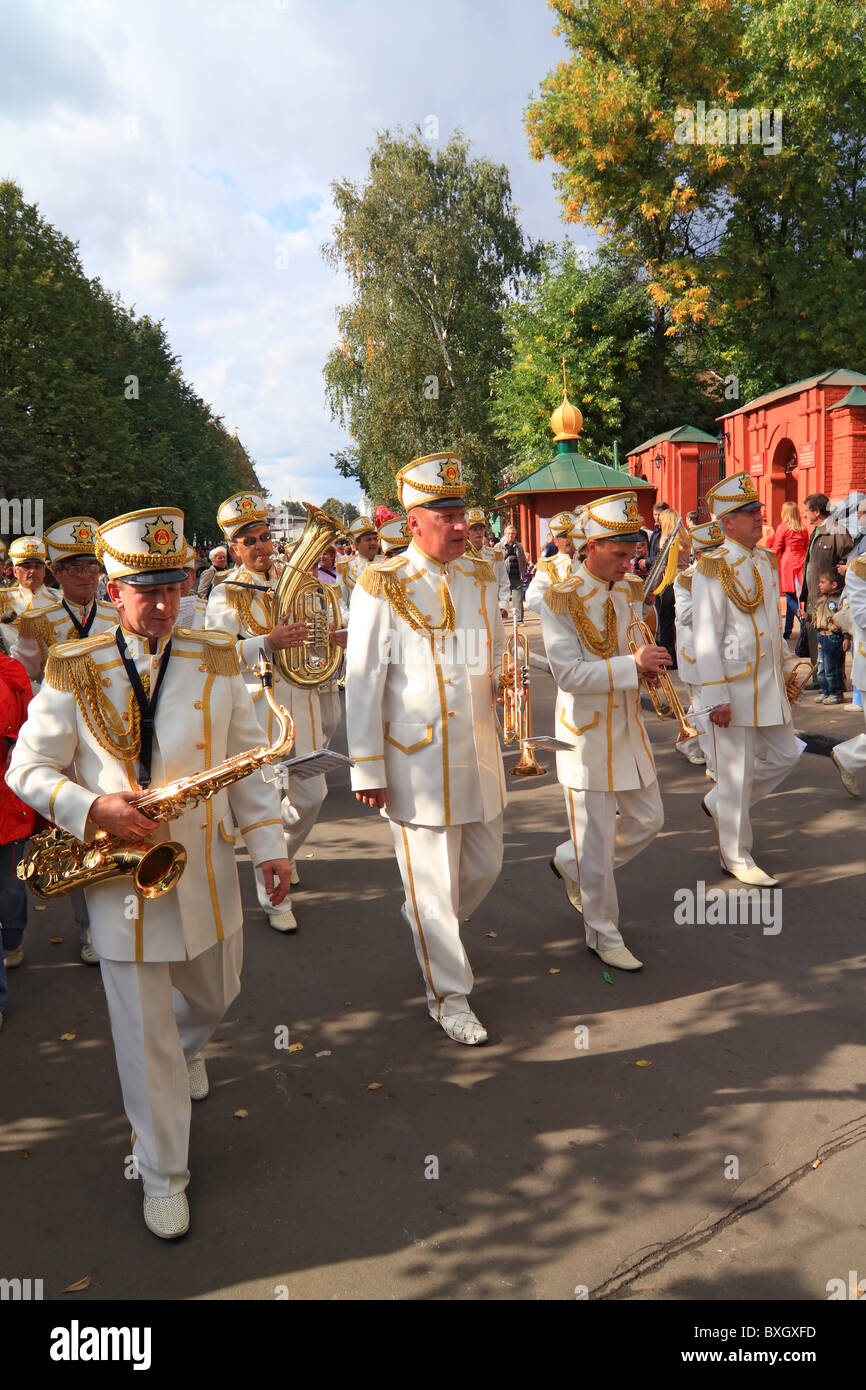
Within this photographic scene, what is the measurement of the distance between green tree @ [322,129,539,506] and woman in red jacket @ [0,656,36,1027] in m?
34.4

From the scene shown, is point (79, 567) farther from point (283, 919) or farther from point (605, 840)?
point (605, 840)

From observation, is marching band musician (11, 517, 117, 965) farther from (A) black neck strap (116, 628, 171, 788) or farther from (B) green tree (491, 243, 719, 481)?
(B) green tree (491, 243, 719, 481)

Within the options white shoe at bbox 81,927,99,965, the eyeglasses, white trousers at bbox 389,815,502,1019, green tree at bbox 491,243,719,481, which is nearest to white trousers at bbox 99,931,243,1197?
white trousers at bbox 389,815,502,1019

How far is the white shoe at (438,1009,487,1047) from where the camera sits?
4.54 meters

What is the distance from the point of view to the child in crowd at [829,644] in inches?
443

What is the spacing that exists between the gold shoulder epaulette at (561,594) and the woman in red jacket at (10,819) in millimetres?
2667

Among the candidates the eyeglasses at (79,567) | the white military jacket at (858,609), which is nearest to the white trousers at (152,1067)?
the eyeglasses at (79,567)

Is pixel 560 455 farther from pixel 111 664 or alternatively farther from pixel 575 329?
pixel 111 664

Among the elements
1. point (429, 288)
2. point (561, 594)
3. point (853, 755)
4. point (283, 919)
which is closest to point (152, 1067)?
point (283, 919)

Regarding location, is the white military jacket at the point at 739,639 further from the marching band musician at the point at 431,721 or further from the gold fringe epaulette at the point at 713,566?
the marching band musician at the point at 431,721

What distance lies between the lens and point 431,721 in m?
4.62

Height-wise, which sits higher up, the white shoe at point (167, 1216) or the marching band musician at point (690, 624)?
the marching band musician at point (690, 624)

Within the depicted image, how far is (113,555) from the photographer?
329 centimetres

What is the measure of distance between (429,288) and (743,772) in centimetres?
3602
